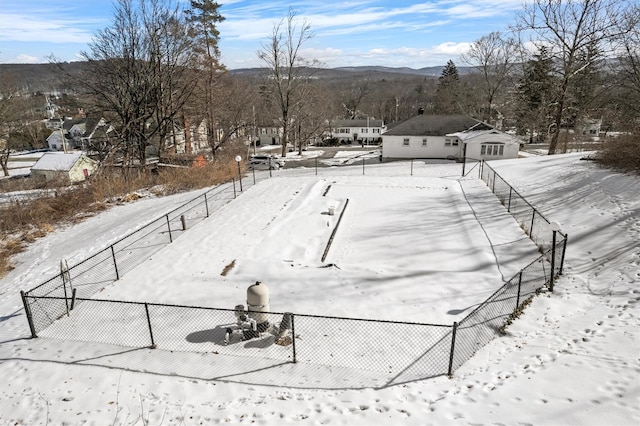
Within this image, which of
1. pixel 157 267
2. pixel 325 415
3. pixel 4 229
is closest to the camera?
pixel 325 415

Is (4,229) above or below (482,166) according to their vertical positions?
below

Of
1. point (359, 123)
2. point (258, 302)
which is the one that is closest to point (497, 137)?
point (258, 302)

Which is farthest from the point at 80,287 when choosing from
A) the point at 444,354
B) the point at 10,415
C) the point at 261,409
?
the point at 444,354

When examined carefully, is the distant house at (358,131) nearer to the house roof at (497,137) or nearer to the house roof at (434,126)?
the house roof at (434,126)

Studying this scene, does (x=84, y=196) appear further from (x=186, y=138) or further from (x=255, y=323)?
(x=186, y=138)

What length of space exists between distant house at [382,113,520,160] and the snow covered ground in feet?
39.5

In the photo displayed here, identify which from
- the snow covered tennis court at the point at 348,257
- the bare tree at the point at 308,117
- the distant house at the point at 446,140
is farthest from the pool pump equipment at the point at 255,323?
the bare tree at the point at 308,117

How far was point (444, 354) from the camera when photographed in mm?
7613

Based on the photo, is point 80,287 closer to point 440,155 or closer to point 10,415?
point 10,415

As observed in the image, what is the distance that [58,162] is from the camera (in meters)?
41.0

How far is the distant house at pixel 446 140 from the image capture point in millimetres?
32469

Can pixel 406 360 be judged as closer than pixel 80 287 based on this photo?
Yes

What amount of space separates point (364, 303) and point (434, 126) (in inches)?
1173

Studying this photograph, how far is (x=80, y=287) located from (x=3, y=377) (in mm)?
4553
